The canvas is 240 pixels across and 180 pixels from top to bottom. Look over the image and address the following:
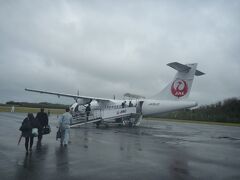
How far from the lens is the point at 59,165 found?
915 cm

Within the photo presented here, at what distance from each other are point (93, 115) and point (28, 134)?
1923cm

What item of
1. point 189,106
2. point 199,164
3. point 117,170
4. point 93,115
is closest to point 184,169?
point 199,164

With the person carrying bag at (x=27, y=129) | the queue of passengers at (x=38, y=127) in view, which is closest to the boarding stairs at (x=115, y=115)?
the queue of passengers at (x=38, y=127)

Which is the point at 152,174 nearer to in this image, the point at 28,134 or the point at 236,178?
the point at 236,178

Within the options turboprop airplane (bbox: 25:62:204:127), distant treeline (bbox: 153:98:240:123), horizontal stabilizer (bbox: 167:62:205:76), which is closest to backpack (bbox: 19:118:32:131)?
turboprop airplane (bbox: 25:62:204:127)

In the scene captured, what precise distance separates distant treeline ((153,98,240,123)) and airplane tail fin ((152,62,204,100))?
2846 cm

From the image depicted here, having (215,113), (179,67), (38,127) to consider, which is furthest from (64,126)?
(215,113)

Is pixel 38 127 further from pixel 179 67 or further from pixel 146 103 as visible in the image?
pixel 146 103

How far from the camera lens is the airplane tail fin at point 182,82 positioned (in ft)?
86.7

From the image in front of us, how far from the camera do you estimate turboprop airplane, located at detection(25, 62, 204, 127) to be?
26.6 metres

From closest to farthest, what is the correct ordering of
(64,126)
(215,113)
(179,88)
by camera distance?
(64,126) → (179,88) → (215,113)

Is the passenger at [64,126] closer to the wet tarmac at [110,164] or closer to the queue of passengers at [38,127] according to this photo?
the queue of passengers at [38,127]

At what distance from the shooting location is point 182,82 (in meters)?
27.1

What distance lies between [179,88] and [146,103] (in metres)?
4.29
